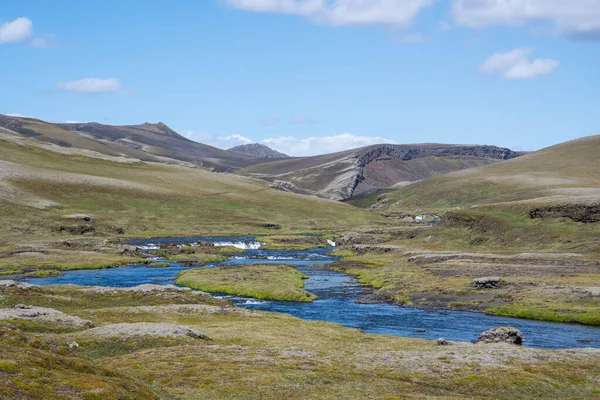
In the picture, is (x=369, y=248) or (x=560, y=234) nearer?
(x=560, y=234)

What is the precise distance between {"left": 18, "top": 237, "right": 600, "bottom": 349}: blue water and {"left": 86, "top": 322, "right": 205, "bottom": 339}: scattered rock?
24.0 metres

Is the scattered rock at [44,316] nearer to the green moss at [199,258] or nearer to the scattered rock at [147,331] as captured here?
the scattered rock at [147,331]

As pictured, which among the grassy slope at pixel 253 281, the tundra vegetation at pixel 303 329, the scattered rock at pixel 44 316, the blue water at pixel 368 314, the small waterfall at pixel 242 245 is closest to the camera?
the tundra vegetation at pixel 303 329

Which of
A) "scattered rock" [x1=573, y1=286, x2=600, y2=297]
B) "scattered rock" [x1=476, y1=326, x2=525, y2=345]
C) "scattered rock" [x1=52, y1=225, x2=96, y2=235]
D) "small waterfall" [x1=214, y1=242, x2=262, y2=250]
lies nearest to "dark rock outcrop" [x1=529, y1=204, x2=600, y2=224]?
"scattered rock" [x1=573, y1=286, x2=600, y2=297]

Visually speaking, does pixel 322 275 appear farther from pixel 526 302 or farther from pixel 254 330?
pixel 254 330

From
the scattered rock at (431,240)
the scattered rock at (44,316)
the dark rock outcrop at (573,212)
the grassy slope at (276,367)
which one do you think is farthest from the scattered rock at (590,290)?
the scattered rock at (431,240)

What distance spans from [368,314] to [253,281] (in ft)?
100

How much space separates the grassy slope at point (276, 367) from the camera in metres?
29.7

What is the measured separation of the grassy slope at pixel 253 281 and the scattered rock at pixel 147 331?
→ 126 feet

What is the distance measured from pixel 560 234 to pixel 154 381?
4791 inches

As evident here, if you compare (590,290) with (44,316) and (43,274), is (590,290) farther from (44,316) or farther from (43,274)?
(43,274)

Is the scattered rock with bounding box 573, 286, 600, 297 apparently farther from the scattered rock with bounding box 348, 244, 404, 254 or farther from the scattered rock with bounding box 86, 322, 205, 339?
the scattered rock with bounding box 348, 244, 404, 254

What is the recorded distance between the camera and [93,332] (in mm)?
53188

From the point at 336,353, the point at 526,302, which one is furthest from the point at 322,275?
the point at 336,353
